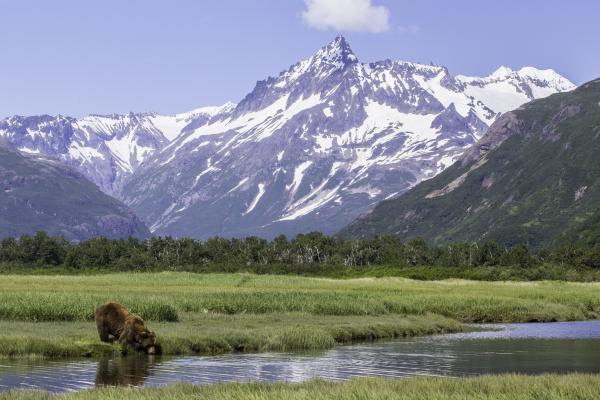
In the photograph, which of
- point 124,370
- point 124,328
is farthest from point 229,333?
point 124,370

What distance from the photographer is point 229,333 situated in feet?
201

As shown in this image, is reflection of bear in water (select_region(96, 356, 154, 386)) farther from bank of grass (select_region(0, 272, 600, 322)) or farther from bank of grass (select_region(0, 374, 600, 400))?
bank of grass (select_region(0, 272, 600, 322))

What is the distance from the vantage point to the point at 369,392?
1315 inches

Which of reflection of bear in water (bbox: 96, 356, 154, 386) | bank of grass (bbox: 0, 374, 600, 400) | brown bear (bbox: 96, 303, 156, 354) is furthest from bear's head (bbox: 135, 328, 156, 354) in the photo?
bank of grass (bbox: 0, 374, 600, 400)

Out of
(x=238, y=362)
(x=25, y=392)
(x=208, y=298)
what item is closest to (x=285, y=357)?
(x=238, y=362)

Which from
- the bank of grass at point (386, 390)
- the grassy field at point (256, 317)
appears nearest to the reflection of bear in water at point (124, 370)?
the grassy field at point (256, 317)

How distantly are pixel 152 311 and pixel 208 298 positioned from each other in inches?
555

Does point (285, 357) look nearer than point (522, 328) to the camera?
Yes

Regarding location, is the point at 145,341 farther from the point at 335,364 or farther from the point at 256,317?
the point at 256,317

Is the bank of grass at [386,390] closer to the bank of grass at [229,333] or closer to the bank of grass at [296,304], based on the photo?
the bank of grass at [229,333]

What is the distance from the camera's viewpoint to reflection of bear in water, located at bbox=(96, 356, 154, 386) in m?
43.2

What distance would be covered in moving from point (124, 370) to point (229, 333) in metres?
14.8

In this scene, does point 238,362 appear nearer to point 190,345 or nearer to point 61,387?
point 190,345

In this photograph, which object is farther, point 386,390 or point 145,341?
point 145,341
